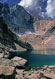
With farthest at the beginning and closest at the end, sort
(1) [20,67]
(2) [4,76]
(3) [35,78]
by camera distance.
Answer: (1) [20,67], (3) [35,78], (2) [4,76]

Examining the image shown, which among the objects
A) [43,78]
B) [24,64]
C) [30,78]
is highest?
[43,78]

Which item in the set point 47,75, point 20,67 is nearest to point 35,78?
point 47,75

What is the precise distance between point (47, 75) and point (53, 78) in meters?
1.34

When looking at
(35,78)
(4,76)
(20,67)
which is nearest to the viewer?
(4,76)

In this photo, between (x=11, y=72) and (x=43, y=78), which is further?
(x=43, y=78)

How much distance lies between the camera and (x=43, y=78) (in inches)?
1029

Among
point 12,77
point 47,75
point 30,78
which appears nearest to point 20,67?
point 30,78

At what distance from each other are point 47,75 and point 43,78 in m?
0.80

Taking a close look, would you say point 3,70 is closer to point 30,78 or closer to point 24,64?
point 30,78

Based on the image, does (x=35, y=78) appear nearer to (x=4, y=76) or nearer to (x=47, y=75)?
(x=47, y=75)

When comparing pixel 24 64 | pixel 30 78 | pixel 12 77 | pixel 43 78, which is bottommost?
pixel 24 64

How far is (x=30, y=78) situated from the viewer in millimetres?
31688

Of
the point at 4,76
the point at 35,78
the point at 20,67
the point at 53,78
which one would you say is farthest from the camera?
the point at 20,67

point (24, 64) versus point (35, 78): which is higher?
point (35, 78)
